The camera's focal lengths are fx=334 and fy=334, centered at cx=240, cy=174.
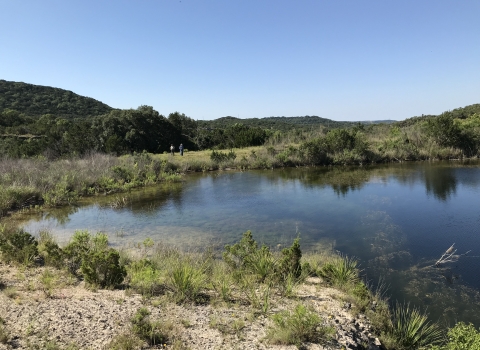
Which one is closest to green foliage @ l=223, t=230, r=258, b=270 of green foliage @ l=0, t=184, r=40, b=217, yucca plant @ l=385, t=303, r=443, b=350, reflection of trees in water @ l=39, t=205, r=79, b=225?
yucca plant @ l=385, t=303, r=443, b=350

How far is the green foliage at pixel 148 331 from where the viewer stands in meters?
4.97

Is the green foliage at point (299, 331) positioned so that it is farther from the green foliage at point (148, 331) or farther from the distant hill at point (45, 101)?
the distant hill at point (45, 101)

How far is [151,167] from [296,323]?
2186 cm

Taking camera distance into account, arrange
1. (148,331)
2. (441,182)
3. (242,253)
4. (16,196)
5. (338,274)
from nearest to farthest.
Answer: (148,331)
(338,274)
(242,253)
(16,196)
(441,182)

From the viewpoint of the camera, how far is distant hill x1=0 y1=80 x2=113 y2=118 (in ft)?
230

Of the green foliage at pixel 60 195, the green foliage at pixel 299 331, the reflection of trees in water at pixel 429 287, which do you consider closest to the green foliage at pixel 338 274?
the reflection of trees in water at pixel 429 287

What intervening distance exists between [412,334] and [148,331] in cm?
443

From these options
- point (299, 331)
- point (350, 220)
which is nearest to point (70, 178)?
point (350, 220)

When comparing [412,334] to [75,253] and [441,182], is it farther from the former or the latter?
[441,182]

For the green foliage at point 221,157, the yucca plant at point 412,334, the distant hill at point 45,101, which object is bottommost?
the yucca plant at point 412,334

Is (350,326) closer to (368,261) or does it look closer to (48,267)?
(368,261)

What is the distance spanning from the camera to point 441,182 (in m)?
19.8

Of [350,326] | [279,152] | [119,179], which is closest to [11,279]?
[350,326]

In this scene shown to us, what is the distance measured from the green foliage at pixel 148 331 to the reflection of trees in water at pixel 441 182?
15270mm
